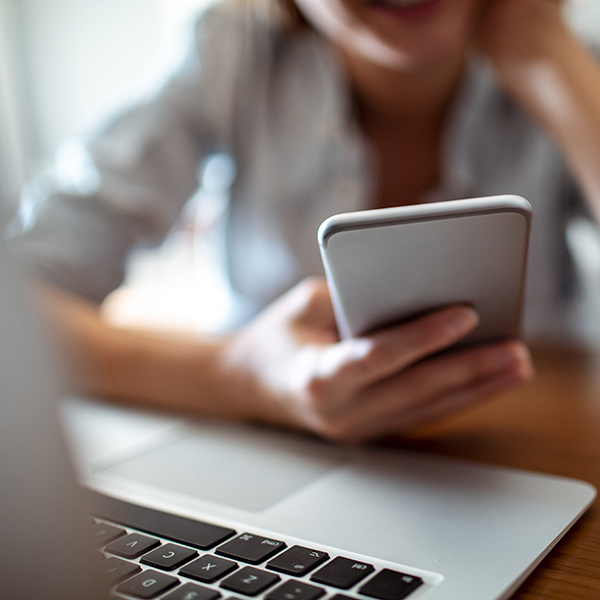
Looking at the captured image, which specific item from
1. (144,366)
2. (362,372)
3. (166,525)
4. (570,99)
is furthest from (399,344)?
(570,99)

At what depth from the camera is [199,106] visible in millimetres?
654

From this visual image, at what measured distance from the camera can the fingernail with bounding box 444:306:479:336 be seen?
27 centimetres

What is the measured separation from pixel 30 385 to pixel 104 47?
2.20 m

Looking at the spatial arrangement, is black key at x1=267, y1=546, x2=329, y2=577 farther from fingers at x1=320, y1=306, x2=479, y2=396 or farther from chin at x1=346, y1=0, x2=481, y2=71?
chin at x1=346, y1=0, x2=481, y2=71

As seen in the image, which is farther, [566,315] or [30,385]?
[566,315]

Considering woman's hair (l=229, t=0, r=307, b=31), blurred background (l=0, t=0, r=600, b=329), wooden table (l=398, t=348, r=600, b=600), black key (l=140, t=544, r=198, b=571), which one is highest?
blurred background (l=0, t=0, r=600, b=329)

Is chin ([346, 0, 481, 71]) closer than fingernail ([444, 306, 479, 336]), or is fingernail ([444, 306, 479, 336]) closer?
fingernail ([444, 306, 479, 336])

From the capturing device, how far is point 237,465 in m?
0.31

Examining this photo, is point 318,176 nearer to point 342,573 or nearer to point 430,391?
point 430,391

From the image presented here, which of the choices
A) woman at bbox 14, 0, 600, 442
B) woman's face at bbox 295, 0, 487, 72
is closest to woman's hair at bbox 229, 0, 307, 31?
woman at bbox 14, 0, 600, 442

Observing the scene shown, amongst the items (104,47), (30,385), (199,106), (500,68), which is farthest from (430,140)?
(104,47)

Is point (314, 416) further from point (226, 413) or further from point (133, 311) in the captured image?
point (133, 311)

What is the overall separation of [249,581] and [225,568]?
0.01 metres

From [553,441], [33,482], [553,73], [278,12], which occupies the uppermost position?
[278,12]
